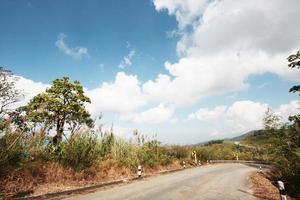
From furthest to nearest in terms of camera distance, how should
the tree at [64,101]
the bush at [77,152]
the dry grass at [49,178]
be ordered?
the tree at [64,101]
the bush at [77,152]
the dry grass at [49,178]

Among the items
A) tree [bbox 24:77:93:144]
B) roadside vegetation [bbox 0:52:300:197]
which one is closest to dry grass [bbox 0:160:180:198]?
roadside vegetation [bbox 0:52:300:197]

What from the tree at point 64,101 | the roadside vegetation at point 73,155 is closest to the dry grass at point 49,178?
the roadside vegetation at point 73,155

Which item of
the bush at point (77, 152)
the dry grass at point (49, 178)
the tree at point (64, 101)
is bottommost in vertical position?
the dry grass at point (49, 178)

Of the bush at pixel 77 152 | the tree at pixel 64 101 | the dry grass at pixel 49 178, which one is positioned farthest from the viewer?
the tree at pixel 64 101

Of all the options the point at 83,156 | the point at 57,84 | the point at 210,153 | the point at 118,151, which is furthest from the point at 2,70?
the point at 210,153

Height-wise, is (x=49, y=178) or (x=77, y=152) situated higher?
(x=77, y=152)

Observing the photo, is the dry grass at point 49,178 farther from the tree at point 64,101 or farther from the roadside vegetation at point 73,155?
the tree at point 64,101

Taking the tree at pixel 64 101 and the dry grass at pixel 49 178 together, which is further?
the tree at pixel 64 101

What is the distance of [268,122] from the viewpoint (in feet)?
135

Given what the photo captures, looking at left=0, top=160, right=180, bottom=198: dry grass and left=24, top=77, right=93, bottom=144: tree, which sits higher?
Answer: left=24, top=77, right=93, bottom=144: tree

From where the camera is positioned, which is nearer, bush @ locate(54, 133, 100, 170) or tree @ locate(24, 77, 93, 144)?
bush @ locate(54, 133, 100, 170)

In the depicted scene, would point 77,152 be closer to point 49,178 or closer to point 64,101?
point 49,178

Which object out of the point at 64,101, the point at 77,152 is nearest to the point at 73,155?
the point at 77,152

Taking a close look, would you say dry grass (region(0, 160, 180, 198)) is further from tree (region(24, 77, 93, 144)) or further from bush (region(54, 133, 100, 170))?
tree (region(24, 77, 93, 144))
